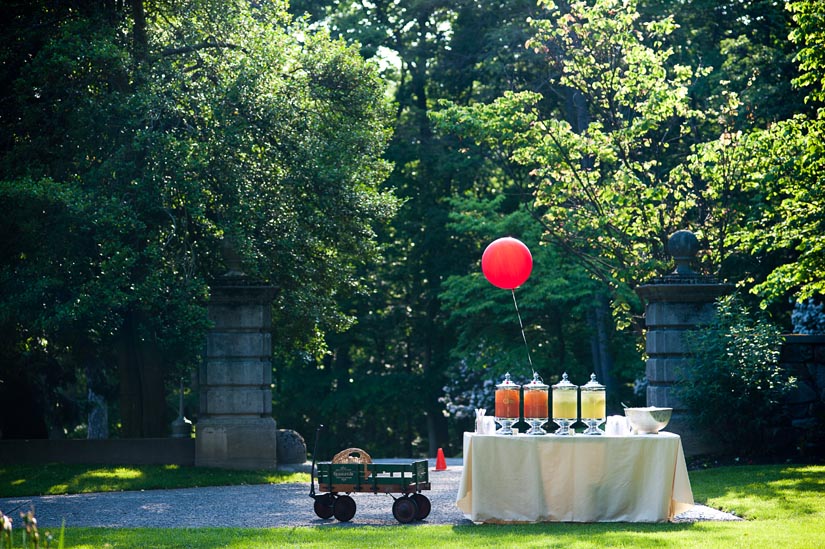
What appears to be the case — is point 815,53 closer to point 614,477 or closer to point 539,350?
point 614,477

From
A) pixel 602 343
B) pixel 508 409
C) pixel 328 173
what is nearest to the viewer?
pixel 508 409

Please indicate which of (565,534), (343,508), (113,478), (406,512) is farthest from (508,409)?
(113,478)

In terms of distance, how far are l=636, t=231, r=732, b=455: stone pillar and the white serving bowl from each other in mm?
6281

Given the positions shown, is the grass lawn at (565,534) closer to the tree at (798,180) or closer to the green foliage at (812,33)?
the tree at (798,180)

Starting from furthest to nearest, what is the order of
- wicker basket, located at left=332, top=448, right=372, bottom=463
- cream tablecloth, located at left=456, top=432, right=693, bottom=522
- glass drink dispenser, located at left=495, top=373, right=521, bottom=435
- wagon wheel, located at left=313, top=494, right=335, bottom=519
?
wagon wheel, located at left=313, top=494, right=335, bottom=519
wicker basket, located at left=332, top=448, right=372, bottom=463
glass drink dispenser, located at left=495, top=373, right=521, bottom=435
cream tablecloth, located at left=456, top=432, right=693, bottom=522

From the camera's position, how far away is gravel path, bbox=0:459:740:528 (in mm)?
12359

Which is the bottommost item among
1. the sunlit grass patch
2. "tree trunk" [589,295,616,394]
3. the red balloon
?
the sunlit grass patch

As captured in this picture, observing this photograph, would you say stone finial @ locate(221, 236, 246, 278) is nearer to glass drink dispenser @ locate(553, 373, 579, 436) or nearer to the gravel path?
the gravel path

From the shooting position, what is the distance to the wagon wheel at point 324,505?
41.4ft

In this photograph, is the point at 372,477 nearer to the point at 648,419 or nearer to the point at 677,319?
the point at 648,419

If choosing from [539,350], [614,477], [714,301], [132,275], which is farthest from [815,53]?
[539,350]

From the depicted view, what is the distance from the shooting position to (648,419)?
38.7ft

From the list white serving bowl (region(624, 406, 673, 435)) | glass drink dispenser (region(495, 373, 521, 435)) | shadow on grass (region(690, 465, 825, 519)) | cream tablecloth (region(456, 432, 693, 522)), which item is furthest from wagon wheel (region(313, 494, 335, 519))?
shadow on grass (region(690, 465, 825, 519))

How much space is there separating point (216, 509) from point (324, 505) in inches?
74.4
